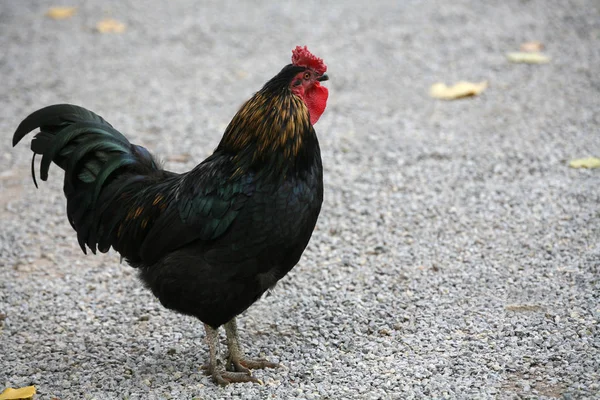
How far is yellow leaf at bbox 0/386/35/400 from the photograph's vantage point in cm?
428

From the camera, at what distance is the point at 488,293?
5.21 metres

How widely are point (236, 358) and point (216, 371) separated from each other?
7.6 inches

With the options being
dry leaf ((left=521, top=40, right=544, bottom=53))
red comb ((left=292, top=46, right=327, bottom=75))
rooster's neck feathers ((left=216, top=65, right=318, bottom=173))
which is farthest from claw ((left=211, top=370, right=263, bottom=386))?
dry leaf ((left=521, top=40, right=544, bottom=53))

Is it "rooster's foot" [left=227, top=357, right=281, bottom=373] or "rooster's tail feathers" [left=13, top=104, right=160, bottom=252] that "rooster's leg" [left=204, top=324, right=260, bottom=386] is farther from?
"rooster's tail feathers" [left=13, top=104, right=160, bottom=252]

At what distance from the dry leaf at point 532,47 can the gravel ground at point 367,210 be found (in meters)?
0.14

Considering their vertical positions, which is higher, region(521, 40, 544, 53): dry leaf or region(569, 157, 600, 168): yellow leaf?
region(521, 40, 544, 53): dry leaf

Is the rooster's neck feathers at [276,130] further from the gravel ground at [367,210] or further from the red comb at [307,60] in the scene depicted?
the gravel ground at [367,210]

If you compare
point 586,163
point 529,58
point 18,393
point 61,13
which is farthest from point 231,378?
point 61,13

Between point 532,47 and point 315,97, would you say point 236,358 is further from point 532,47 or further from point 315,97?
point 532,47

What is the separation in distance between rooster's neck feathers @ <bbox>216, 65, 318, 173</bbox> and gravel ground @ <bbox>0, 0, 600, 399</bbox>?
1.42 metres

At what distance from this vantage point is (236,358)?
184 inches

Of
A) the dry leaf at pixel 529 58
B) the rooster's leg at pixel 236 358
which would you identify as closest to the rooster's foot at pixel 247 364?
the rooster's leg at pixel 236 358

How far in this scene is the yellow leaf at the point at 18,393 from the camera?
168 inches

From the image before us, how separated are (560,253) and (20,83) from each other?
291 inches
